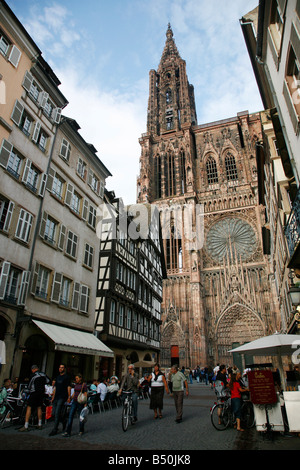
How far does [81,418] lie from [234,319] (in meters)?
33.5

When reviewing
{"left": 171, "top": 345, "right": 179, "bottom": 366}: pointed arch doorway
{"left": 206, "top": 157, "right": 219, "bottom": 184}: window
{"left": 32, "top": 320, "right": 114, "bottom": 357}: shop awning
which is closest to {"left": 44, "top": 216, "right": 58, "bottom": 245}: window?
{"left": 32, "top": 320, "right": 114, "bottom": 357}: shop awning

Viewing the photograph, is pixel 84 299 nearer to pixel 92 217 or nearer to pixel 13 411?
pixel 92 217

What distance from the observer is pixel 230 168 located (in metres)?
47.2

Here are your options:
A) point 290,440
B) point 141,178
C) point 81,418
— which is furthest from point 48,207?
point 141,178

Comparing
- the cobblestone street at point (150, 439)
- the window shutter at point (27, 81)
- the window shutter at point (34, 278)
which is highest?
the window shutter at point (27, 81)

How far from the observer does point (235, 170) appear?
46531 millimetres

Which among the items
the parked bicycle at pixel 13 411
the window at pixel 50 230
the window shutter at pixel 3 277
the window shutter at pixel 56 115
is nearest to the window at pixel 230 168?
the window shutter at pixel 56 115

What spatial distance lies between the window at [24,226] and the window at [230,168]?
38787 millimetres

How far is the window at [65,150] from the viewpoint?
1468 cm

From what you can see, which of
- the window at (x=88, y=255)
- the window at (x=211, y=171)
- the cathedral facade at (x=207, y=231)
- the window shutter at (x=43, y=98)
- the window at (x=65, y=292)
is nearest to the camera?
the window at (x=65, y=292)

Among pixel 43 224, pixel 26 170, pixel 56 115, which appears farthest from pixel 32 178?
pixel 56 115

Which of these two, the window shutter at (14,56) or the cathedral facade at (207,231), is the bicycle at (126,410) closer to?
the window shutter at (14,56)

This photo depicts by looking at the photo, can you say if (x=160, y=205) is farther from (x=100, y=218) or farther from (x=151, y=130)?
(x=100, y=218)

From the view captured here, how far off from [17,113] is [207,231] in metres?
34.1
